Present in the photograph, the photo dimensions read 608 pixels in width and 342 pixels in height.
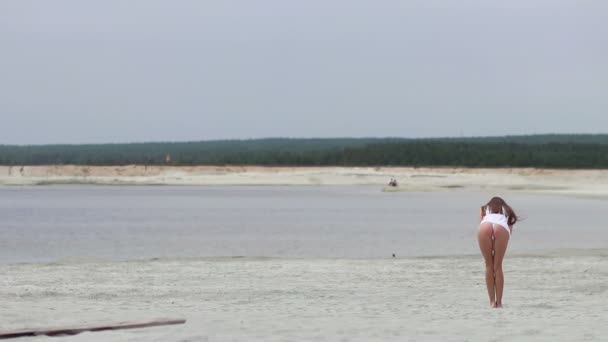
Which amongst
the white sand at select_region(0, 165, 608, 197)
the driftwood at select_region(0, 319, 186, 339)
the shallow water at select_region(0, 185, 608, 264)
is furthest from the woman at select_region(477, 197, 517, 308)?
the white sand at select_region(0, 165, 608, 197)

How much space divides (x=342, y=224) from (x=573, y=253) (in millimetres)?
11896

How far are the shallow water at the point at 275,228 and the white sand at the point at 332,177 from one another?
17316 millimetres

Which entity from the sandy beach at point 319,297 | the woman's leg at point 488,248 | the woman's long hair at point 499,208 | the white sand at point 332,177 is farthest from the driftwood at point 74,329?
the white sand at point 332,177

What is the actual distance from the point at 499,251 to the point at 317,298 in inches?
89.9

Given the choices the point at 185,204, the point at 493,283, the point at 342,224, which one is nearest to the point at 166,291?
the point at 493,283

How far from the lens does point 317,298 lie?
11992 mm

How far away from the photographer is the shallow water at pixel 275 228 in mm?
21000

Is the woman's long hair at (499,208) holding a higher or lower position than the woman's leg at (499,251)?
higher

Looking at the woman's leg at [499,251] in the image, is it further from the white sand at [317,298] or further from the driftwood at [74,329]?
the driftwood at [74,329]

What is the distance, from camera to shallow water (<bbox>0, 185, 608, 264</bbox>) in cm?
2100

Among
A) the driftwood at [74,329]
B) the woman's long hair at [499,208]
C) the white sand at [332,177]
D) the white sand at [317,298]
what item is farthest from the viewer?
the white sand at [332,177]

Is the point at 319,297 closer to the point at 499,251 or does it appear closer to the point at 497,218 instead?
the point at 499,251

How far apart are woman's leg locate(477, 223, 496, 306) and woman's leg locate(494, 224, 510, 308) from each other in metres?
0.05

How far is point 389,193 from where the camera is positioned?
56.2 m
